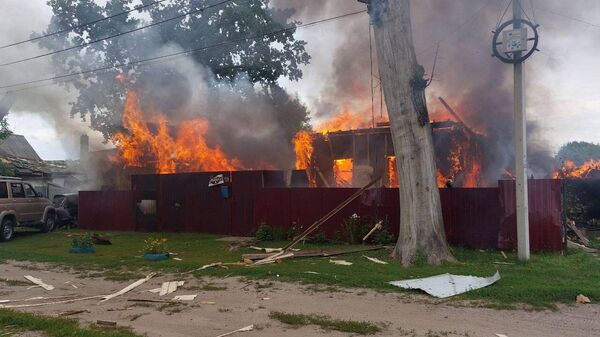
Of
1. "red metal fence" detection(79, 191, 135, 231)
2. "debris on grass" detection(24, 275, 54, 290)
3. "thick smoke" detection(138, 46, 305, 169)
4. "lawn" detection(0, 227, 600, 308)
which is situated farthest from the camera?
"thick smoke" detection(138, 46, 305, 169)

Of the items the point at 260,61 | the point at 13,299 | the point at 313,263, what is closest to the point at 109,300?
the point at 13,299

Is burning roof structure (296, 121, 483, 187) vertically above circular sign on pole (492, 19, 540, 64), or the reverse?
circular sign on pole (492, 19, 540, 64)

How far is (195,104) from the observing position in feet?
75.9

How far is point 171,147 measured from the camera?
22.3m

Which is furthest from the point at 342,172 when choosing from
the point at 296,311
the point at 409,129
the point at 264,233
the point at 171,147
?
the point at 296,311

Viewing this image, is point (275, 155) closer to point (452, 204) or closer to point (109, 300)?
point (452, 204)

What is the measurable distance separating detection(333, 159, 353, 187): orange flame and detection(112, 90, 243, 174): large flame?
4558 mm

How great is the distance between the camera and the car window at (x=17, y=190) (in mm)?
16188

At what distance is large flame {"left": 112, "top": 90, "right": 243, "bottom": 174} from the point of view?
872 inches

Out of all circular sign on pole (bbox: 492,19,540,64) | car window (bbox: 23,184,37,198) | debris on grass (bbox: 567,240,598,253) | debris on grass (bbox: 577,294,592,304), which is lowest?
debris on grass (bbox: 577,294,592,304)

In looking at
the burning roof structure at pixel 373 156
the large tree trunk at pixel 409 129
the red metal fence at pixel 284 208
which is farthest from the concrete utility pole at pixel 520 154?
the burning roof structure at pixel 373 156

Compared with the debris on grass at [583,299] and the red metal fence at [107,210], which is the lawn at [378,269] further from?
the red metal fence at [107,210]

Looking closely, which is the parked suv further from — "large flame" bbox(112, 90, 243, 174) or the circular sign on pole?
the circular sign on pole

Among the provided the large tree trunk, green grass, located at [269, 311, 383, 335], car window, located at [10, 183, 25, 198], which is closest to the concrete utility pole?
the large tree trunk
